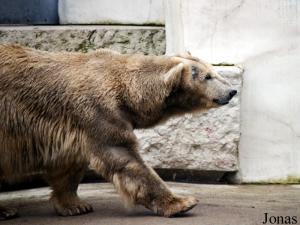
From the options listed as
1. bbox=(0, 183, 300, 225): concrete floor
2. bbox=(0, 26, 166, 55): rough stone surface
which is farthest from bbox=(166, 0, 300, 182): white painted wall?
bbox=(0, 26, 166, 55): rough stone surface

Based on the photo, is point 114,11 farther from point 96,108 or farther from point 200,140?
point 96,108

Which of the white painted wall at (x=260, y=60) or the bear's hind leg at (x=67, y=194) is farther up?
the white painted wall at (x=260, y=60)

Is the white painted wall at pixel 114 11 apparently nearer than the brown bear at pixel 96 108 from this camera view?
No

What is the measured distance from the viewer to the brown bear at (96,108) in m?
5.69

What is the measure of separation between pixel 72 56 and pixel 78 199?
0.94 m

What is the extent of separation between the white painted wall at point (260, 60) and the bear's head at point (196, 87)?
88 cm

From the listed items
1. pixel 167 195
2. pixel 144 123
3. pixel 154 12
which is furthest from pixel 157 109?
pixel 154 12

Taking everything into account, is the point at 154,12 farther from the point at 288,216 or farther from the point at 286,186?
the point at 288,216

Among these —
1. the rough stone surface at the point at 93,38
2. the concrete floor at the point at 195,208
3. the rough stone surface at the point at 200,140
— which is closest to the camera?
the concrete floor at the point at 195,208

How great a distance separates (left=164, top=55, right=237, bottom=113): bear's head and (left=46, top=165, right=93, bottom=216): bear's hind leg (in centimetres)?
79

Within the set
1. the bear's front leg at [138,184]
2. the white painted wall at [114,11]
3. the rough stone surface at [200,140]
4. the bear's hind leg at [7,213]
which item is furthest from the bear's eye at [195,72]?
the white painted wall at [114,11]

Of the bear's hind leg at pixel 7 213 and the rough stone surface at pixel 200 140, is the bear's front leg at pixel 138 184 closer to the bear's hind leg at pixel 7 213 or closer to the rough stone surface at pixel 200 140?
the bear's hind leg at pixel 7 213

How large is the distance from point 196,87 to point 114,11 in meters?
2.15

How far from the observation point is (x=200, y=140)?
22.3 ft
